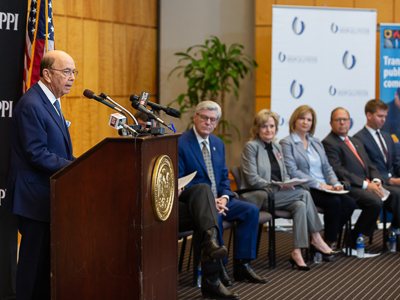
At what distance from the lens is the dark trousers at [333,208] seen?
481 cm

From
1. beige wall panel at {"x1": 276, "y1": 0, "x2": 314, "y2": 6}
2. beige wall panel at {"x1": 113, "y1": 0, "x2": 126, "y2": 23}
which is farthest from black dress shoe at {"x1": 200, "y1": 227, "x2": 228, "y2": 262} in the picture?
beige wall panel at {"x1": 276, "y1": 0, "x2": 314, "y2": 6}

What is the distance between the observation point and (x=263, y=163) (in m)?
4.64

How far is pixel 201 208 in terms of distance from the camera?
359 cm

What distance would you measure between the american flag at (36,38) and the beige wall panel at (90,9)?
8.18ft

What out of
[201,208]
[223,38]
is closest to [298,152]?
[201,208]

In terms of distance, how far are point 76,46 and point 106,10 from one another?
819 mm

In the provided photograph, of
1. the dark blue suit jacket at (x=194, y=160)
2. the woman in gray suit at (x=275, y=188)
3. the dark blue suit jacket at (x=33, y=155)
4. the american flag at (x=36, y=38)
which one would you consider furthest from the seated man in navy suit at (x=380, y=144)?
the dark blue suit jacket at (x=33, y=155)

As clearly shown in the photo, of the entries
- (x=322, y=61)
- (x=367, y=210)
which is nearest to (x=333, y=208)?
(x=367, y=210)

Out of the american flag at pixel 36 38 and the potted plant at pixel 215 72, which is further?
the potted plant at pixel 215 72

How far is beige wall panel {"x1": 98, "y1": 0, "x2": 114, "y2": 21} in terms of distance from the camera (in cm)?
608

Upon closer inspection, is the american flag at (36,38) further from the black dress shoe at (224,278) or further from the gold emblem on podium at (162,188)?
the black dress shoe at (224,278)

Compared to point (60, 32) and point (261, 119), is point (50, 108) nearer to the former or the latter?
point (261, 119)

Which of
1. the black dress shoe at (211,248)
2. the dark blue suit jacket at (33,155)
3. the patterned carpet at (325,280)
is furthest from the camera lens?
the patterned carpet at (325,280)

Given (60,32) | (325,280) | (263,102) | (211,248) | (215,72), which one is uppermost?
(60,32)
